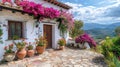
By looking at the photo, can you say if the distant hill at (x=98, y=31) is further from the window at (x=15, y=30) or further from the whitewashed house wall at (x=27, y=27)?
the window at (x=15, y=30)

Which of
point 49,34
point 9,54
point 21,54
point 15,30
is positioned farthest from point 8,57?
point 49,34

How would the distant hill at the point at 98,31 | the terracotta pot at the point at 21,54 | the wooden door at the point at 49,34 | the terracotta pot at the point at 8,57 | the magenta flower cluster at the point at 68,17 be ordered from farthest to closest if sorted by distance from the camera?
the distant hill at the point at 98,31 < the magenta flower cluster at the point at 68,17 < the wooden door at the point at 49,34 < the terracotta pot at the point at 21,54 < the terracotta pot at the point at 8,57

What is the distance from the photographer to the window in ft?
31.1

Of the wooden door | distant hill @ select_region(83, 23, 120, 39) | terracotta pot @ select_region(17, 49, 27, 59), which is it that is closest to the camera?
terracotta pot @ select_region(17, 49, 27, 59)

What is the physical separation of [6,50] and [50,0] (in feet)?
19.6

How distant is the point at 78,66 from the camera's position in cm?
816

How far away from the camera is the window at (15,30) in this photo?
9.48 meters

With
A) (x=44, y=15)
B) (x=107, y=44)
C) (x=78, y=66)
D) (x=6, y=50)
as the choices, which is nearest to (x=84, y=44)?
A: (x=107, y=44)

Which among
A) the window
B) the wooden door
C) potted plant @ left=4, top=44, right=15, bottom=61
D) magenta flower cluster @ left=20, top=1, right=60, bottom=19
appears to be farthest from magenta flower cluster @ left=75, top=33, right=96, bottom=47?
potted plant @ left=4, top=44, right=15, bottom=61

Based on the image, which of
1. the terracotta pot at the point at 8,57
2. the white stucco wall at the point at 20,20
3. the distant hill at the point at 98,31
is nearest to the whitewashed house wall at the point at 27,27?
the white stucco wall at the point at 20,20

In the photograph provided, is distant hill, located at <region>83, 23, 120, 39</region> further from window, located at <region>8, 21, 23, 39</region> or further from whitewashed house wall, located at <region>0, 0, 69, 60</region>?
window, located at <region>8, 21, 23, 39</region>

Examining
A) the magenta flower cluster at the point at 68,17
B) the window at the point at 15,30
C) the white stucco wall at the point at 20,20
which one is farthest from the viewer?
the magenta flower cluster at the point at 68,17

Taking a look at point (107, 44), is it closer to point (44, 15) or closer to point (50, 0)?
point (44, 15)

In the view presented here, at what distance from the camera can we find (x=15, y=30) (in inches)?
388
